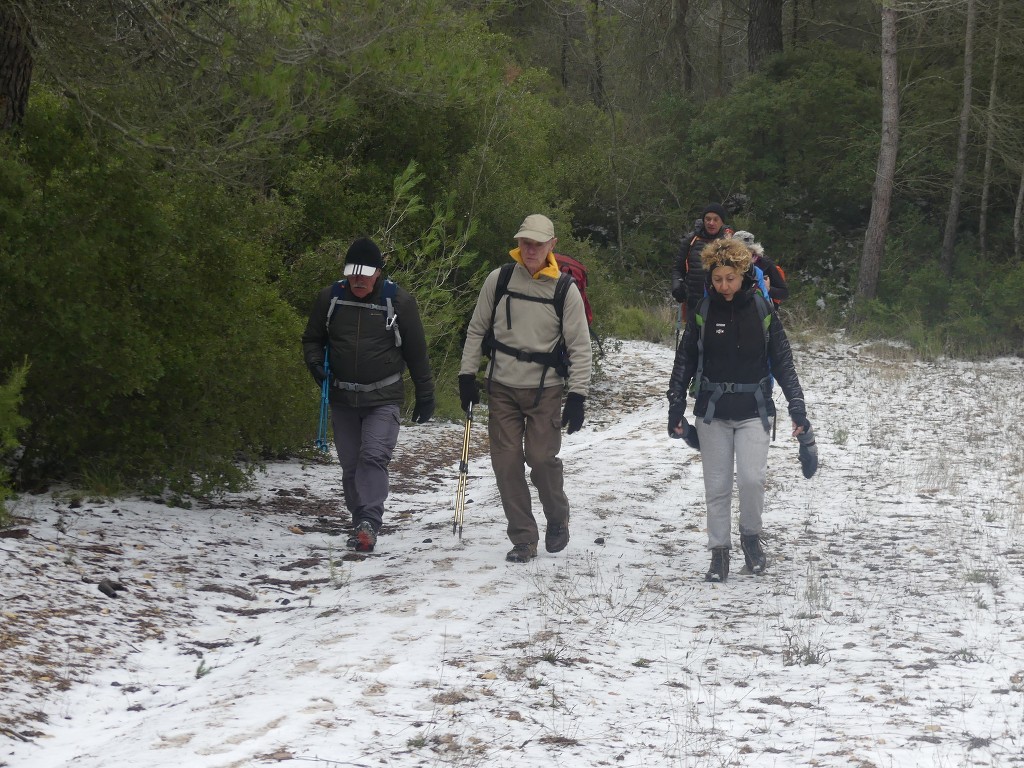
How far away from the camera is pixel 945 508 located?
31.9 feet

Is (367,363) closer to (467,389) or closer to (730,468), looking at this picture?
(467,389)

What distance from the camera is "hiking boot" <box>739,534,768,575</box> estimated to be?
25.2 feet

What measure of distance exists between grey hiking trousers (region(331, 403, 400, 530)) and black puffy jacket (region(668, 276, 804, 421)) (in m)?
2.20

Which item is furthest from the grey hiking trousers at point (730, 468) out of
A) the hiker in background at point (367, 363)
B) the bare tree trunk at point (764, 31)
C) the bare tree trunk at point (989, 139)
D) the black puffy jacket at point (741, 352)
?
the bare tree trunk at point (764, 31)

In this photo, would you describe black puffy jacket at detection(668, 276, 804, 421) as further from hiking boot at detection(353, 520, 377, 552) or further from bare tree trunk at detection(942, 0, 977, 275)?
bare tree trunk at detection(942, 0, 977, 275)

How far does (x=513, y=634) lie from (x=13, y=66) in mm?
5014

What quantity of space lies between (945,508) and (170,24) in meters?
7.39

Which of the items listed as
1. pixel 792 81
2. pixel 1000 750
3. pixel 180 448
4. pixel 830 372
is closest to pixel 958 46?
pixel 792 81

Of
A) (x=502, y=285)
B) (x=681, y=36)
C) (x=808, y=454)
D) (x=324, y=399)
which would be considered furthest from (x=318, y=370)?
(x=681, y=36)

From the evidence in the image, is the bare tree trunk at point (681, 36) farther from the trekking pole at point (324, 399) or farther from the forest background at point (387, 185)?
the trekking pole at point (324, 399)

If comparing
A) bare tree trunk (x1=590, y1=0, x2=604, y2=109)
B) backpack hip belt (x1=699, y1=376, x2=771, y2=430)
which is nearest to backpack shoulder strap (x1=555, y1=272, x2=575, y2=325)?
backpack hip belt (x1=699, y1=376, x2=771, y2=430)

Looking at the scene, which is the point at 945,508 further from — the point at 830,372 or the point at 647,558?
the point at 830,372

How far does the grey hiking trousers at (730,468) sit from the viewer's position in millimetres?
7402

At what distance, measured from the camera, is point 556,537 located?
8055 mm
